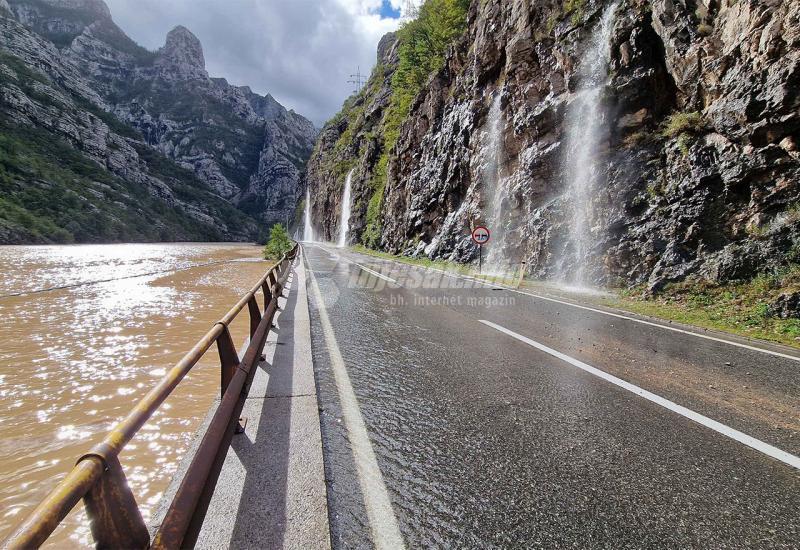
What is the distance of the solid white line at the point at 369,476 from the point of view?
2033 millimetres

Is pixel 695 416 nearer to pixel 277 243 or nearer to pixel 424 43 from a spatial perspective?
pixel 277 243

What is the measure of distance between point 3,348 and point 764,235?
15.7 metres

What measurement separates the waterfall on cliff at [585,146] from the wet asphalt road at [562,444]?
8.33 metres

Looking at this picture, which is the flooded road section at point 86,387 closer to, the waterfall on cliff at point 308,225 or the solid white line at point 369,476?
the solid white line at point 369,476

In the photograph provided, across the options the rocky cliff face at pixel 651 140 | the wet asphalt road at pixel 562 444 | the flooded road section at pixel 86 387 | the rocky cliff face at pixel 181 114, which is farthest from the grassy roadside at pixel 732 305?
the rocky cliff face at pixel 181 114

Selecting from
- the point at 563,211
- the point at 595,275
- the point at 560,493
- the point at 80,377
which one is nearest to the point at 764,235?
the point at 595,275

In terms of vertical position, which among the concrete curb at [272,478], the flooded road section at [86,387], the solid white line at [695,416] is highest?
the solid white line at [695,416]

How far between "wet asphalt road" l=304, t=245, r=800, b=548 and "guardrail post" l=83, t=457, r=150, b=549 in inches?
39.1

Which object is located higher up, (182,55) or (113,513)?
(182,55)

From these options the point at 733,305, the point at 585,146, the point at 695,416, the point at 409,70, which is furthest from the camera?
the point at 409,70

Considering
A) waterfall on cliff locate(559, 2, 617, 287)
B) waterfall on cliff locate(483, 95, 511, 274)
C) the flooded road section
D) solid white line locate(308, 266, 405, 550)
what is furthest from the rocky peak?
solid white line locate(308, 266, 405, 550)

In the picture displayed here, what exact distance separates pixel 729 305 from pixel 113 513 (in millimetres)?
11091

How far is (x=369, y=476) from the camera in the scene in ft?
8.39

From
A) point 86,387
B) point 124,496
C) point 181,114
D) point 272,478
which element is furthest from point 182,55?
point 124,496
